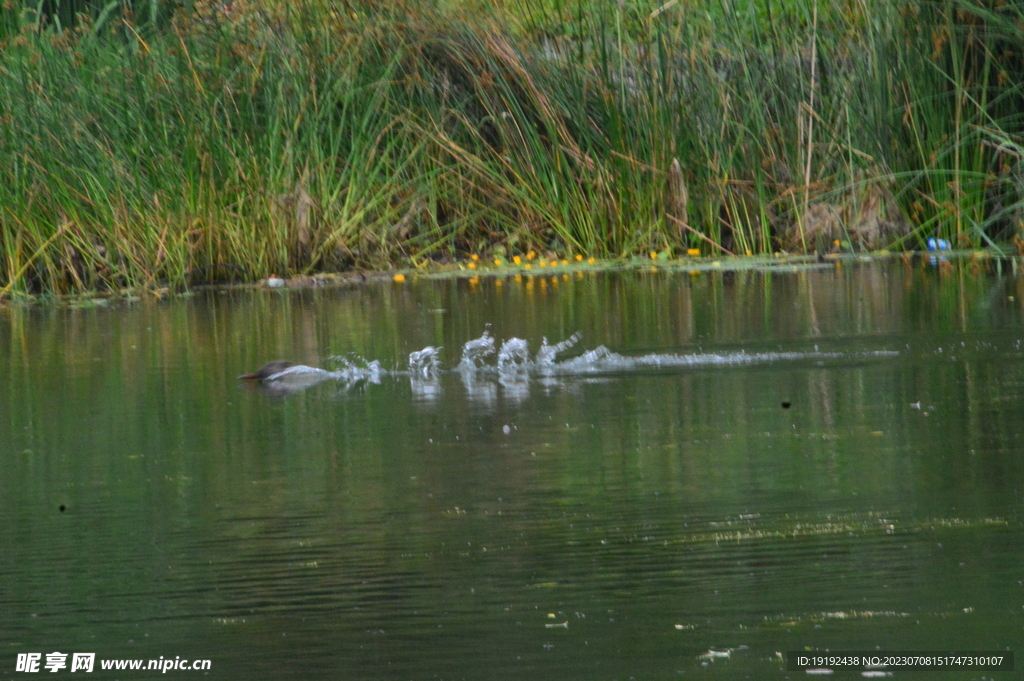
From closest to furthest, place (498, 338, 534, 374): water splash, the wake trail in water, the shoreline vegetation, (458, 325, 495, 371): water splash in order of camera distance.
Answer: the wake trail in water, (498, 338, 534, 374): water splash, (458, 325, 495, 371): water splash, the shoreline vegetation

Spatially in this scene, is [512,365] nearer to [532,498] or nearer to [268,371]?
[268,371]

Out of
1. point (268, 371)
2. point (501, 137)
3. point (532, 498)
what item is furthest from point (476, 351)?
point (501, 137)

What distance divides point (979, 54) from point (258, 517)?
21.3ft

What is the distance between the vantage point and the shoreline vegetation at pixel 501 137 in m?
9.29

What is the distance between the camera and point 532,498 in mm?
3666

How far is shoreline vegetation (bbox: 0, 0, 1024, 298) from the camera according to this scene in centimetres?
929

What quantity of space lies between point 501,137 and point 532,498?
7.16m

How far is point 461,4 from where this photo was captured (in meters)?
11.1

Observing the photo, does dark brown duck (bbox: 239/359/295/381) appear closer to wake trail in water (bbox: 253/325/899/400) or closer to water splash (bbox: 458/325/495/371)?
wake trail in water (bbox: 253/325/899/400)

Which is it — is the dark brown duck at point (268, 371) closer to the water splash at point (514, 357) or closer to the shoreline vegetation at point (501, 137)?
the water splash at point (514, 357)

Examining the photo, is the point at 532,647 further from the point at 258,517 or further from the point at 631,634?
the point at 258,517

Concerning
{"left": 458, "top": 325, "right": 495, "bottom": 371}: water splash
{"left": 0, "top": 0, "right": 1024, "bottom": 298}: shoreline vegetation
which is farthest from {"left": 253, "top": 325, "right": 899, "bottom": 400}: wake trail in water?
{"left": 0, "top": 0, "right": 1024, "bottom": 298}: shoreline vegetation

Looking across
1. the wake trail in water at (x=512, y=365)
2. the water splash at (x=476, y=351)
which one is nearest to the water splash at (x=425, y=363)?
the wake trail in water at (x=512, y=365)

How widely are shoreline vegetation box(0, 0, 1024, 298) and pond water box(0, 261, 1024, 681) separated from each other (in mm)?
2454
